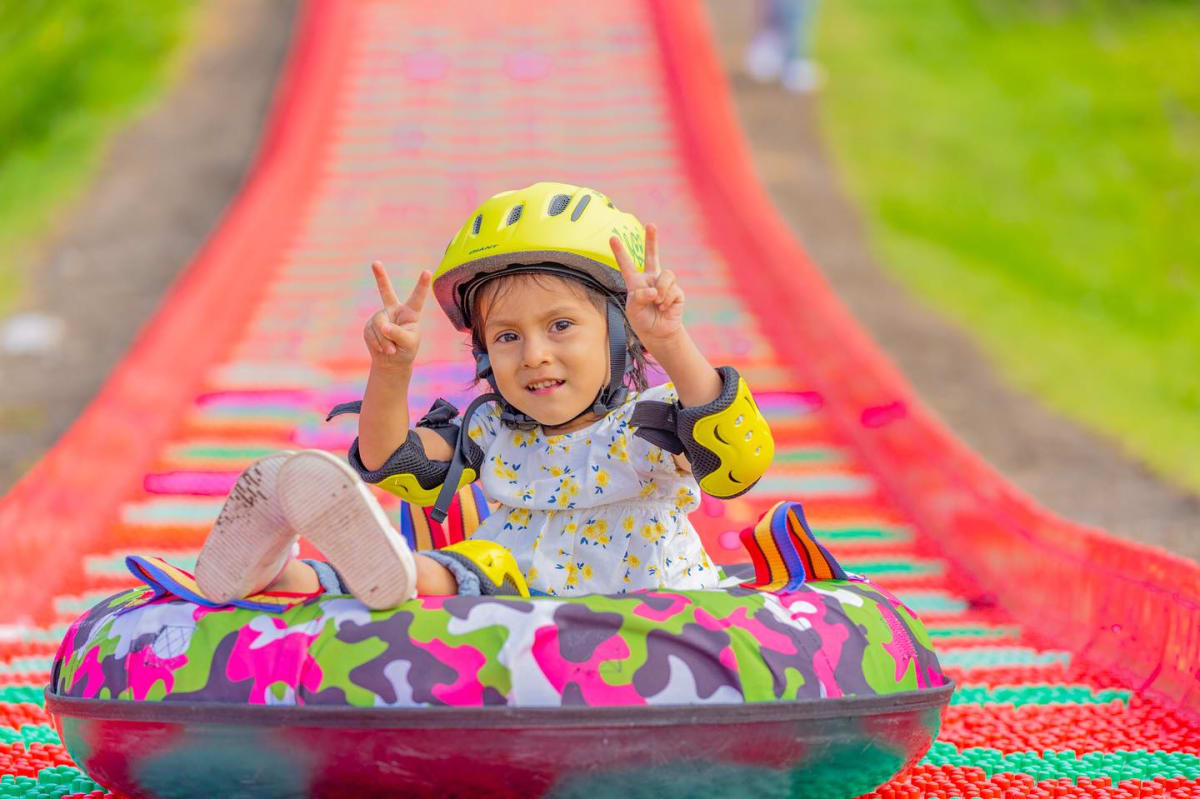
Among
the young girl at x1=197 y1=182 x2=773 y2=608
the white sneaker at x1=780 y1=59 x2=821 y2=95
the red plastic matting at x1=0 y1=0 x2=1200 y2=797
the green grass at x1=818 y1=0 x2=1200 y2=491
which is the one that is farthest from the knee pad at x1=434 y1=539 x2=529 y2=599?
the white sneaker at x1=780 y1=59 x2=821 y2=95

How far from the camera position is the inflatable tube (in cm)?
198

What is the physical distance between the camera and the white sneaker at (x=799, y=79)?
1007cm

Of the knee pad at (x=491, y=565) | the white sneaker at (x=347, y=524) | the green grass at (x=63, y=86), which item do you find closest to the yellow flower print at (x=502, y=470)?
the knee pad at (x=491, y=565)

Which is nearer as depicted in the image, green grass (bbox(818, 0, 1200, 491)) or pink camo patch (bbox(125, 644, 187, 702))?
pink camo patch (bbox(125, 644, 187, 702))

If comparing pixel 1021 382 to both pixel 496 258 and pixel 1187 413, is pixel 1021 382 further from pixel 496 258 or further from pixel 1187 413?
pixel 496 258

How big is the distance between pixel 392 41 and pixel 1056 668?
6.65m

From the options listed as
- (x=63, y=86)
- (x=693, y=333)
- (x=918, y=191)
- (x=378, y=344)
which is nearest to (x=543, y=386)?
(x=378, y=344)

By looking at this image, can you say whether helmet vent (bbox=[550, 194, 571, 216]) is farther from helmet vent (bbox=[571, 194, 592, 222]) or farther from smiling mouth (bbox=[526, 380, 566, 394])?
smiling mouth (bbox=[526, 380, 566, 394])

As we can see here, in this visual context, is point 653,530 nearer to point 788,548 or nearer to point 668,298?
point 788,548

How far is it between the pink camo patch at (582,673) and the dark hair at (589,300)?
0.69 metres

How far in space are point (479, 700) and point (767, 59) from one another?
8.76 metres

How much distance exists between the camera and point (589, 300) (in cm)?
255

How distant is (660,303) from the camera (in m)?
2.27

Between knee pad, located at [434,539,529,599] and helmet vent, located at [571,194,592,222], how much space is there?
596 millimetres
